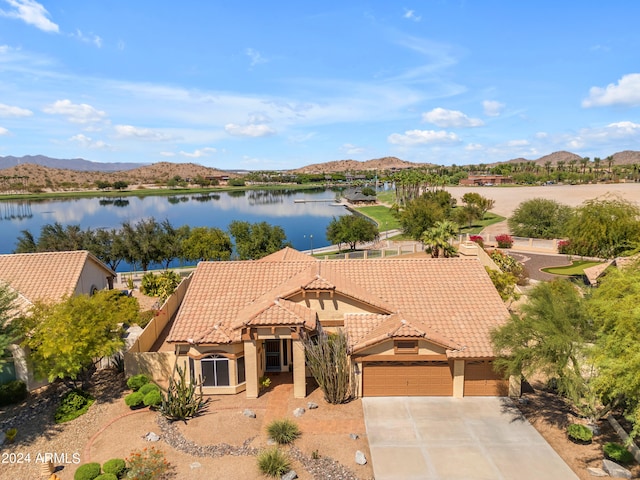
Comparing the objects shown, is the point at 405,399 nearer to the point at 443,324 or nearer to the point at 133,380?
the point at 443,324

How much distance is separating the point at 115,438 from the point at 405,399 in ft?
40.3

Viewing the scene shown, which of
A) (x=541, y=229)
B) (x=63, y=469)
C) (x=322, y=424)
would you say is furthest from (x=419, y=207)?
(x=63, y=469)

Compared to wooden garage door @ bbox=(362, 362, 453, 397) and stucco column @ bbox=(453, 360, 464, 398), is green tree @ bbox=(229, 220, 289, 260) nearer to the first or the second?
wooden garage door @ bbox=(362, 362, 453, 397)

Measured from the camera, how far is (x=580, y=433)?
53.9 ft

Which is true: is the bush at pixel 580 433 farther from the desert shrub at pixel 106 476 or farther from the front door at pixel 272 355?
the desert shrub at pixel 106 476

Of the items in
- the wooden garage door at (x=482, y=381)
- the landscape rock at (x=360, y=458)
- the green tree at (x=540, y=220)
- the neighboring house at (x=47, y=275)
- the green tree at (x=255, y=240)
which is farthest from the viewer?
the green tree at (x=540, y=220)

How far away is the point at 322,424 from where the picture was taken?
59.1 ft

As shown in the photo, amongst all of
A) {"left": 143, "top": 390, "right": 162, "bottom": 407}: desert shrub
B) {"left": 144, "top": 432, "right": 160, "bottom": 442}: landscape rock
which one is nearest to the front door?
{"left": 143, "top": 390, "right": 162, "bottom": 407}: desert shrub

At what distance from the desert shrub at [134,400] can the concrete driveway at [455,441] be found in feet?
32.4

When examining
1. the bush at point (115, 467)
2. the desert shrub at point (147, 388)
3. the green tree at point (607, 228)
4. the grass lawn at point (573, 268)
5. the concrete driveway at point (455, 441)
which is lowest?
the concrete driveway at point (455, 441)

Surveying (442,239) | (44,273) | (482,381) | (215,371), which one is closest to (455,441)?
(482,381)

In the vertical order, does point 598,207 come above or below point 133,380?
above

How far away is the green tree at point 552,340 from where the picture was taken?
54.4 feet

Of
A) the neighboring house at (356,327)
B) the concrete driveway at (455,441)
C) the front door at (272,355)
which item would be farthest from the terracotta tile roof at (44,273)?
the concrete driveway at (455,441)
